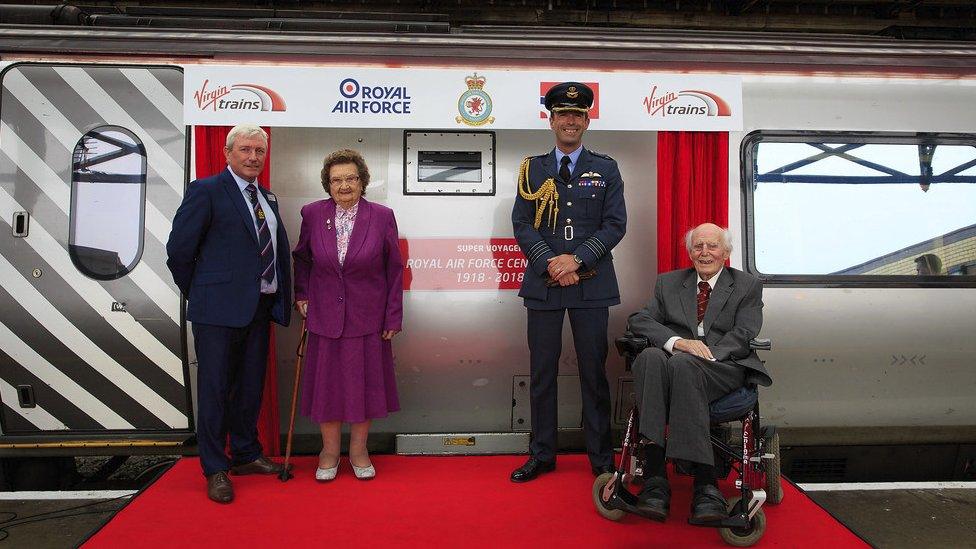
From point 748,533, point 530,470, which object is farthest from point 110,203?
point 748,533

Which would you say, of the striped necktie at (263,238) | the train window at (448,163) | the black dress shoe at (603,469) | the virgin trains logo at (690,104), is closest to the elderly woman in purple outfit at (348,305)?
the striped necktie at (263,238)

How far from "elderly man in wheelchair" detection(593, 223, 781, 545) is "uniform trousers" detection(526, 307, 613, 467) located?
221 millimetres

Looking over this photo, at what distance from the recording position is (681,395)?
111 inches

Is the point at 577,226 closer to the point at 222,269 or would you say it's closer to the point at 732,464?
the point at 732,464

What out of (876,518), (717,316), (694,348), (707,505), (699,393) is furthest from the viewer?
(876,518)

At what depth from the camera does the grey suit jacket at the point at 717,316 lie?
9.84 ft

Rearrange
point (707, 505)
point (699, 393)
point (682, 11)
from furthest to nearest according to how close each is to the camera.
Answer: point (682, 11) < point (699, 393) < point (707, 505)

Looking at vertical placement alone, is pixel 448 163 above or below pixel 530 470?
above

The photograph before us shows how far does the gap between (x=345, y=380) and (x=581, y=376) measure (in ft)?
4.19

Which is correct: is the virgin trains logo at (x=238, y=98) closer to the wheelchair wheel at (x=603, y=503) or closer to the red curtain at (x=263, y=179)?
the red curtain at (x=263, y=179)

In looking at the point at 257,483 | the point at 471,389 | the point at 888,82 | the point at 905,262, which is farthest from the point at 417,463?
the point at 888,82

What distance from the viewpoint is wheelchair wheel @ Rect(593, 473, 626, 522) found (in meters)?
2.96

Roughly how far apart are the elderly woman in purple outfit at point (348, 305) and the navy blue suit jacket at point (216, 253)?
12.4 inches

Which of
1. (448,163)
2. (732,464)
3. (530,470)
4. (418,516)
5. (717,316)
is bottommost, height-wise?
(418,516)
